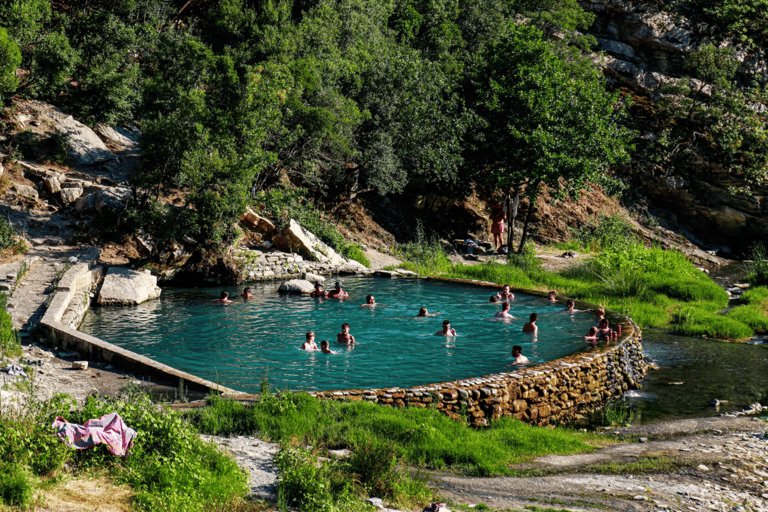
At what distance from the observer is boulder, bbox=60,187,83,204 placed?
25312 millimetres

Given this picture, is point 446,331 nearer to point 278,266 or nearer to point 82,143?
point 278,266

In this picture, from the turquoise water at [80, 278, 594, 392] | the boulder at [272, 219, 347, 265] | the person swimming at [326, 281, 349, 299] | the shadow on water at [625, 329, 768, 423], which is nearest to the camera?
the shadow on water at [625, 329, 768, 423]

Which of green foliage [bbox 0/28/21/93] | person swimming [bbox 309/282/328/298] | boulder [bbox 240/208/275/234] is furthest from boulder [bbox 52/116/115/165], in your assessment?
person swimming [bbox 309/282/328/298]

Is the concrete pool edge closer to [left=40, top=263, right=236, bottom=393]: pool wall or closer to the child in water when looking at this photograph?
[left=40, top=263, right=236, bottom=393]: pool wall

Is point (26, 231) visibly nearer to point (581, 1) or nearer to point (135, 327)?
point (135, 327)

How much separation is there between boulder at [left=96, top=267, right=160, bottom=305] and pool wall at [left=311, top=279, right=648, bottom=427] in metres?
12.0

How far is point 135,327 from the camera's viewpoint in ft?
58.5

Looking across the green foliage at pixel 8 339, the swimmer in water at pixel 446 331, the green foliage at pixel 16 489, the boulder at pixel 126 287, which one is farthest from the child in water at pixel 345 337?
the green foliage at pixel 16 489


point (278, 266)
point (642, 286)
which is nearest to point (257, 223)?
point (278, 266)

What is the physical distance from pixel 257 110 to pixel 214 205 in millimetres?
4360

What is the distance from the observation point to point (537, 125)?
3072cm

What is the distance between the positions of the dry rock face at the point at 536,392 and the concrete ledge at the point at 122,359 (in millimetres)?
2535

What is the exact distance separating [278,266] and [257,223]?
2.78 m

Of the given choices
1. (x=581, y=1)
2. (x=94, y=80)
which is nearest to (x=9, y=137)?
(x=94, y=80)
